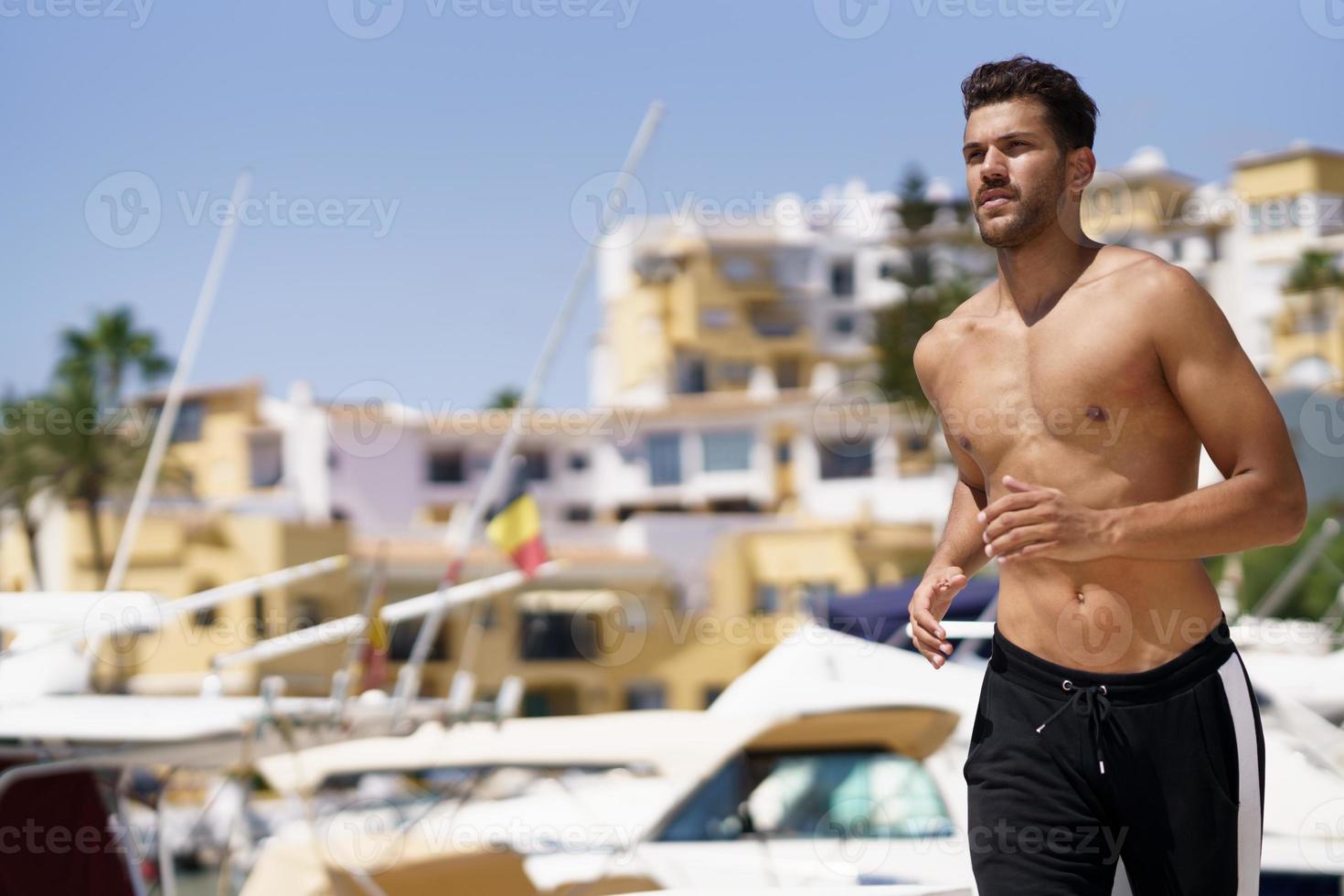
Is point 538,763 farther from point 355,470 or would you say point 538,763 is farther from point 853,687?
point 355,470

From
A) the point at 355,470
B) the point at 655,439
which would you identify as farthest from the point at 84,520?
the point at 655,439

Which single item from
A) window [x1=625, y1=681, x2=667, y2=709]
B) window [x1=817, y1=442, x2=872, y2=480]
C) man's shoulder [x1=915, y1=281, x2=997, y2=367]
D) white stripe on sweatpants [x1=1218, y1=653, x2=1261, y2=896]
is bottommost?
window [x1=625, y1=681, x2=667, y2=709]

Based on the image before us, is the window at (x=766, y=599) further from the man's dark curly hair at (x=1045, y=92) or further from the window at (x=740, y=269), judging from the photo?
the man's dark curly hair at (x=1045, y=92)

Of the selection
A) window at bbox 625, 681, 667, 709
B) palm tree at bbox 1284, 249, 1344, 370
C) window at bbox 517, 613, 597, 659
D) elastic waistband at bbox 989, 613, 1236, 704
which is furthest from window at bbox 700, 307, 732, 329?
elastic waistband at bbox 989, 613, 1236, 704

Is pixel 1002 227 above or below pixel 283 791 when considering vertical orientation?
above

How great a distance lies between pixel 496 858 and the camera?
23.8 ft

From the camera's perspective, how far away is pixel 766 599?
5353 centimetres

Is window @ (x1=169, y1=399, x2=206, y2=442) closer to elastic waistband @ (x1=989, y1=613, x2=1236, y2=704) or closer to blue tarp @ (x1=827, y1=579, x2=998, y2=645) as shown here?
blue tarp @ (x1=827, y1=579, x2=998, y2=645)

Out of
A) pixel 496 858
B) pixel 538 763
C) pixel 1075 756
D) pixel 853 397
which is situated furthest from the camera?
pixel 853 397

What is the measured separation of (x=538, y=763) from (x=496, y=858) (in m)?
0.89

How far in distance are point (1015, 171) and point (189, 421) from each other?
190 feet

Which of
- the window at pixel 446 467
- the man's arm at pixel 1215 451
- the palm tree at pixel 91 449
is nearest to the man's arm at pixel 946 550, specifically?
the man's arm at pixel 1215 451

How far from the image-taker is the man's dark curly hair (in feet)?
9.42

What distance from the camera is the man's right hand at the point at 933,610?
2947 mm
